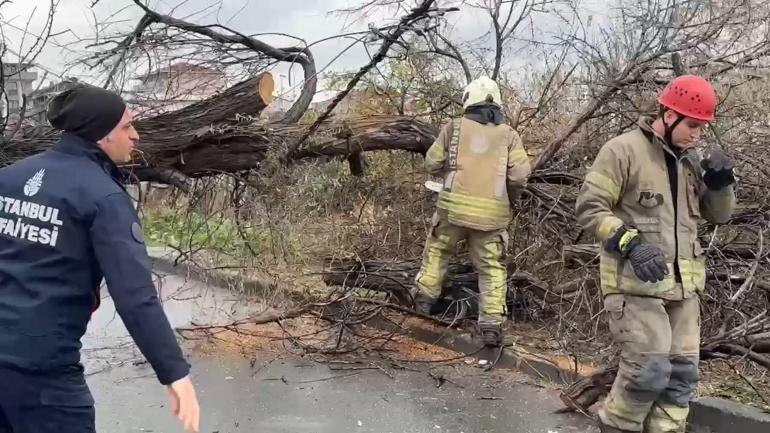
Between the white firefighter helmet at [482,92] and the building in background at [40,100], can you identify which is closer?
→ the building in background at [40,100]

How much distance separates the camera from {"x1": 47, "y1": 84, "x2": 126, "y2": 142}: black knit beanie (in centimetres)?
255

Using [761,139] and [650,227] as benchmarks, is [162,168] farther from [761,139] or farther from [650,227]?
[761,139]

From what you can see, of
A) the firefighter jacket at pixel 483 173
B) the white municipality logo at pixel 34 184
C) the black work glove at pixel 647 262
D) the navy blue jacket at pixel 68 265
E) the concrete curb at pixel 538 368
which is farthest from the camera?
the firefighter jacket at pixel 483 173

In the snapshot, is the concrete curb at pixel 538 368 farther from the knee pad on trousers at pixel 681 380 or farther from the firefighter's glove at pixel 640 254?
the firefighter's glove at pixel 640 254

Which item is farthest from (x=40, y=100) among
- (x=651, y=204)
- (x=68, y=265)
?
(x=651, y=204)

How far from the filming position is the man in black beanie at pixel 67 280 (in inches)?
93.7

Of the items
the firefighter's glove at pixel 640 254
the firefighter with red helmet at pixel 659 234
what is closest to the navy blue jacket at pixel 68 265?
the firefighter's glove at pixel 640 254

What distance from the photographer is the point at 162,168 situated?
582 centimetres

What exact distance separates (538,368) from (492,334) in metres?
0.45

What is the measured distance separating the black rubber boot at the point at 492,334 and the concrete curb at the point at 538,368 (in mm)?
78

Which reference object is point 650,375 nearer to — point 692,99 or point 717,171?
point 717,171

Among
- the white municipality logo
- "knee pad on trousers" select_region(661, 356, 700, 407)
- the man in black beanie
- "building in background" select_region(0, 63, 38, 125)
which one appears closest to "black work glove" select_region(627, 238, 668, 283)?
"knee pad on trousers" select_region(661, 356, 700, 407)

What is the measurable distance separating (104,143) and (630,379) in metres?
2.54

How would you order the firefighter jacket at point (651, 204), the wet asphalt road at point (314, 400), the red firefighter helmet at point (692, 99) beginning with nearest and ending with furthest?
the red firefighter helmet at point (692, 99) → the firefighter jacket at point (651, 204) → the wet asphalt road at point (314, 400)
